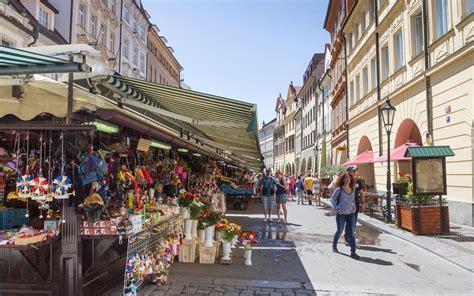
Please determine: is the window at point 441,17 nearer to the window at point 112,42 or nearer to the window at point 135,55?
the window at point 112,42

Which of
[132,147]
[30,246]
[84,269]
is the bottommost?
A: [84,269]

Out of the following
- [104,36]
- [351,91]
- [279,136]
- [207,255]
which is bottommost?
[207,255]

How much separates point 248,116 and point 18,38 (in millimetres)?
14849

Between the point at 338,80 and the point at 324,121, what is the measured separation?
8.59 meters

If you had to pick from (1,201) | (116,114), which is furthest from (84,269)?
(116,114)

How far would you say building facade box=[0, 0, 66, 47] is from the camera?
15.4 m

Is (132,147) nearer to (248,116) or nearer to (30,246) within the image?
(248,116)

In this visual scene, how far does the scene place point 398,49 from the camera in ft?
54.8

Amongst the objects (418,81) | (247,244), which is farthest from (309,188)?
(247,244)

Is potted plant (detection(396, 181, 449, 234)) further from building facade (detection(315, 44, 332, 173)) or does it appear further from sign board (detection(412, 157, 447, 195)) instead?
building facade (detection(315, 44, 332, 173))

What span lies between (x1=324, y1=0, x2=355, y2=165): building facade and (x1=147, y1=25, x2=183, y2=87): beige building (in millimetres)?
16489

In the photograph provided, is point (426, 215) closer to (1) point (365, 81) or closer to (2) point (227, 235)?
(2) point (227, 235)

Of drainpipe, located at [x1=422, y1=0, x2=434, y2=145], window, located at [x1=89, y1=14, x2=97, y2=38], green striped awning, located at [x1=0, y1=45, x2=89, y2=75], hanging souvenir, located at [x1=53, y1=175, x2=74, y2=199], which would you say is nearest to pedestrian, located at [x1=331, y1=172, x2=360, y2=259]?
hanging souvenir, located at [x1=53, y1=175, x2=74, y2=199]

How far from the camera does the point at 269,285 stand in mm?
5539
